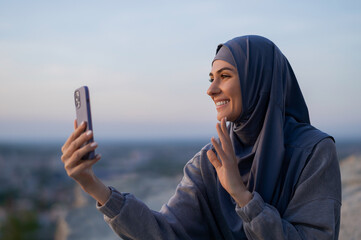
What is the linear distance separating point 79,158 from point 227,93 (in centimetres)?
97

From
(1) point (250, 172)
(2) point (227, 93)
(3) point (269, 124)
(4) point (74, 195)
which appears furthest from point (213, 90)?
(4) point (74, 195)

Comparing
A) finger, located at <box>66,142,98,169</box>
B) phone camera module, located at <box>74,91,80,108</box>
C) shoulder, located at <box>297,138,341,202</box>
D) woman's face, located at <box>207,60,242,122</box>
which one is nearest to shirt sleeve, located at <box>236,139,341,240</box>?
shoulder, located at <box>297,138,341,202</box>

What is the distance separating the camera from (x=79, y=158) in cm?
162

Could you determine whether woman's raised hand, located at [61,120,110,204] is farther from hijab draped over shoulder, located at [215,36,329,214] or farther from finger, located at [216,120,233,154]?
hijab draped over shoulder, located at [215,36,329,214]

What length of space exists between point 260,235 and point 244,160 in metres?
0.60

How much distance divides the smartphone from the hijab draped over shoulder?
0.94 metres

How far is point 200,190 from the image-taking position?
2.35 meters

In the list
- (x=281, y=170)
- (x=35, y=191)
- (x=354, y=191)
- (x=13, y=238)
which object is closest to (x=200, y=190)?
(x=281, y=170)

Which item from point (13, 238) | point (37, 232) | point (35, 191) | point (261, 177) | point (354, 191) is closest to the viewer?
point (261, 177)

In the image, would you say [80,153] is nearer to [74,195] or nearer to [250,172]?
[250,172]

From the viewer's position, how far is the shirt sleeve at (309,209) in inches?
67.9

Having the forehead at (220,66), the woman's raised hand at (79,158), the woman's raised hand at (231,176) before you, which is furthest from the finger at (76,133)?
the forehead at (220,66)

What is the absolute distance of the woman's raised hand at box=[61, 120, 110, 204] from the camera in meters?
1.60

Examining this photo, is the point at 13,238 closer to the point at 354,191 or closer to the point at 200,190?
the point at 354,191
